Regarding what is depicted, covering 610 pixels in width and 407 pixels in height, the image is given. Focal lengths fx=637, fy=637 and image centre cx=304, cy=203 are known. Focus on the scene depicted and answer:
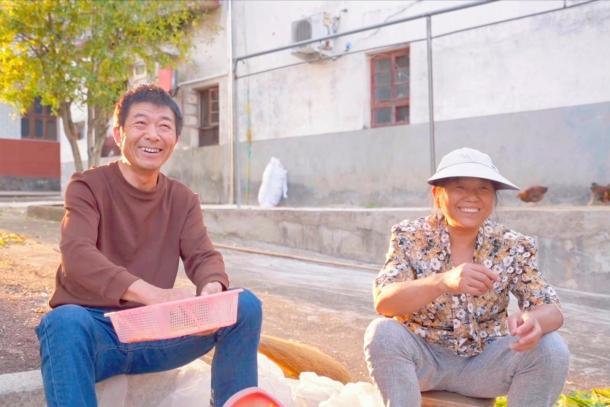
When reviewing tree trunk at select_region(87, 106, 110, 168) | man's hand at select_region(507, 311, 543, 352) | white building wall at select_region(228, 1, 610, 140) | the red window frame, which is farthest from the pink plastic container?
the red window frame

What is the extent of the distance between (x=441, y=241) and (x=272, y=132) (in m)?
9.05

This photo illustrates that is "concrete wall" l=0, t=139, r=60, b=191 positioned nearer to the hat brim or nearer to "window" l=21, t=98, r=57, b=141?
"window" l=21, t=98, r=57, b=141

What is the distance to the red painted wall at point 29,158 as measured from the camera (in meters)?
19.2

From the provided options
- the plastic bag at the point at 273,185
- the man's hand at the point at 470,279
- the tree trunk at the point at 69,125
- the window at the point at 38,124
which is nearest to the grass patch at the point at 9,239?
the tree trunk at the point at 69,125

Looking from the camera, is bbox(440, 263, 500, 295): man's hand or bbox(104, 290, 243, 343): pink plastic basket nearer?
bbox(104, 290, 243, 343): pink plastic basket

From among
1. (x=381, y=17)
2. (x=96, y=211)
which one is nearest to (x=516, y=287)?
(x=96, y=211)

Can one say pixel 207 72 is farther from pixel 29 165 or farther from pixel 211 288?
pixel 211 288

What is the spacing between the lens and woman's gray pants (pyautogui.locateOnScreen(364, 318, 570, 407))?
2.25 m

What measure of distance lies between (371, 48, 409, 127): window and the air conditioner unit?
0.81m

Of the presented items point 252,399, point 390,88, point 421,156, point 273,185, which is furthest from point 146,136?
point 273,185

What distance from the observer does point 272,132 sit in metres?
11.3

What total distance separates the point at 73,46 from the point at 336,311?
6966 mm

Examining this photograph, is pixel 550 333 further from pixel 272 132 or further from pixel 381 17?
pixel 272 132

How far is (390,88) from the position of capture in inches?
387
